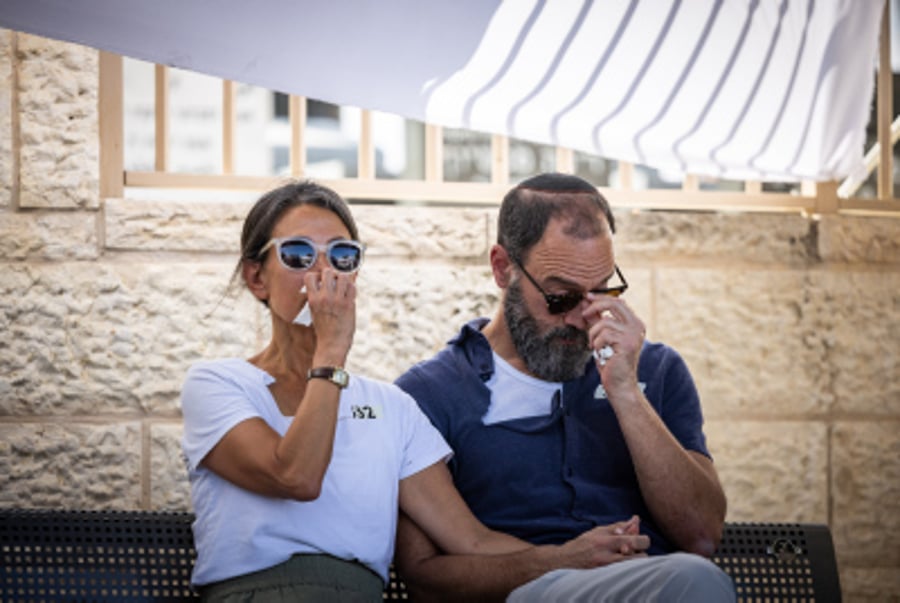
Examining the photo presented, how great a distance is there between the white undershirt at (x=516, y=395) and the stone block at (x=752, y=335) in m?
1.28

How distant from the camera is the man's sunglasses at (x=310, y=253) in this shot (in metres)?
2.77

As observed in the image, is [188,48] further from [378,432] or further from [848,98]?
[848,98]

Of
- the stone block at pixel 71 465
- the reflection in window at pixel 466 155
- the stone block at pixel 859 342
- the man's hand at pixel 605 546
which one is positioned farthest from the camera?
the reflection in window at pixel 466 155

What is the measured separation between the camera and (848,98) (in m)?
4.17

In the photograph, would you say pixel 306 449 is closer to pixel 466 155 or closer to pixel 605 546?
pixel 605 546

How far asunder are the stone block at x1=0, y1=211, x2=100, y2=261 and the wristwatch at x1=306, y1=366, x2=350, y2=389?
1.54 m

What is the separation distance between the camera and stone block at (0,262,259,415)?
3732mm

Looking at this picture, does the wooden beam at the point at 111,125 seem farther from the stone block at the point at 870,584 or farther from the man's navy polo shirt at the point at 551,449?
the stone block at the point at 870,584

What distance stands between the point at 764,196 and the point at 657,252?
604 millimetres

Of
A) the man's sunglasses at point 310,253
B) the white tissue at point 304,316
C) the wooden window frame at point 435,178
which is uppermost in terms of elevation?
the wooden window frame at point 435,178

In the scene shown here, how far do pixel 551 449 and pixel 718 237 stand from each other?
169 cm

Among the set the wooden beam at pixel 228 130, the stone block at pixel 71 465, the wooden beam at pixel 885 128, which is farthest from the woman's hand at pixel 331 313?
the wooden beam at pixel 885 128

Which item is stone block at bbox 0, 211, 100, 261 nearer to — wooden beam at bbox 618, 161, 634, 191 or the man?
the man

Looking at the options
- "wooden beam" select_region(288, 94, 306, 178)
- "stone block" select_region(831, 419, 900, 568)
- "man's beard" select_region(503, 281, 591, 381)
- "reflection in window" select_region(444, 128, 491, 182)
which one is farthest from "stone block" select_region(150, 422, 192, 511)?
"reflection in window" select_region(444, 128, 491, 182)
